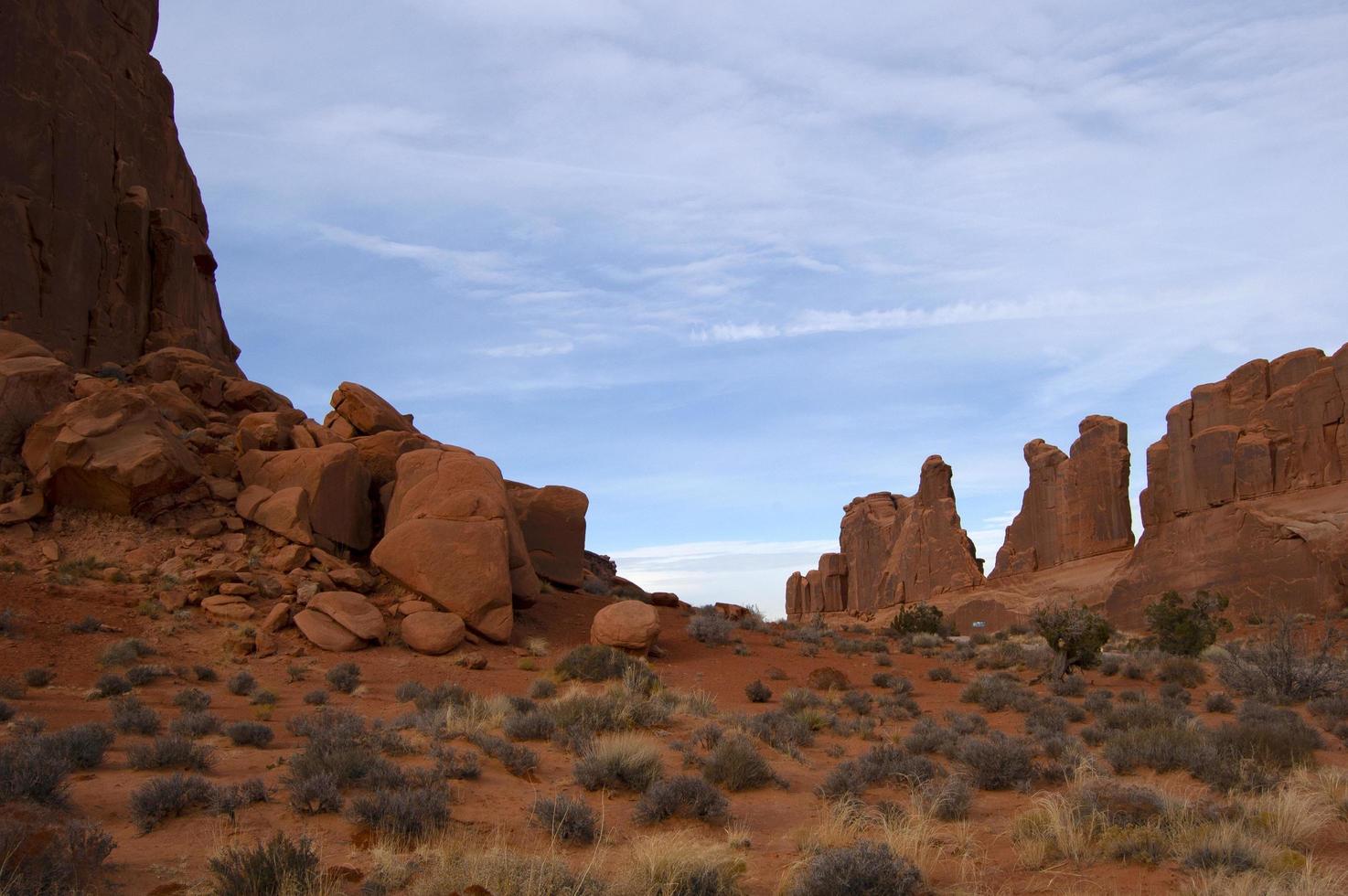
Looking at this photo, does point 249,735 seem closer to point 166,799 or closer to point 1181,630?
point 166,799

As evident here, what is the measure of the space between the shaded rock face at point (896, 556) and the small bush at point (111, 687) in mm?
63300

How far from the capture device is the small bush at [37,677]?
46.2 ft

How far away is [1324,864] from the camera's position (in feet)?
23.2

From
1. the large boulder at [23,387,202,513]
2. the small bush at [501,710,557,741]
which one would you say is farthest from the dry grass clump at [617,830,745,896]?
the large boulder at [23,387,202,513]

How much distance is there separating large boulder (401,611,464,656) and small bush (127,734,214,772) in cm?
867

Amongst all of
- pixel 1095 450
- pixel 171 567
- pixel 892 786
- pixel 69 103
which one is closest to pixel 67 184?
pixel 69 103

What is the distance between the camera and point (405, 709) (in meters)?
14.1

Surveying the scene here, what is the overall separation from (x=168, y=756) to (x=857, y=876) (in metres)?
6.97

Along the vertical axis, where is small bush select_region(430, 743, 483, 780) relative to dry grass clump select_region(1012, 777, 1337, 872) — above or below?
above

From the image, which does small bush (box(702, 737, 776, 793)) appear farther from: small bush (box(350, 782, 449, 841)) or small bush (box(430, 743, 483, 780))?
small bush (box(350, 782, 449, 841))

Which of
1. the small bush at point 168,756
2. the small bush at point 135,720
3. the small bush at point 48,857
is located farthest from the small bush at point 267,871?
the small bush at point 135,720

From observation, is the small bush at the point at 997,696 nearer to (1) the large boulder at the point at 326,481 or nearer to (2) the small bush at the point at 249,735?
(2) the small bush at the point at 249,735

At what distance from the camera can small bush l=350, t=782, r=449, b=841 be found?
753 centimetres

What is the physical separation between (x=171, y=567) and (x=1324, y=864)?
19951 millimetres
